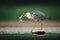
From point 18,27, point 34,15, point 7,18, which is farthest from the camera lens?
point 7,18

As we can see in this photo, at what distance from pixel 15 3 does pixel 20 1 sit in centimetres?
14

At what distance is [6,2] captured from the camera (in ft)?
20.6

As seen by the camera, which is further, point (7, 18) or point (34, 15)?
point (7, 18)

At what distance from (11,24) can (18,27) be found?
0.66ft

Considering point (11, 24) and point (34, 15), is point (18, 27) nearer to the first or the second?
point (11, 24)

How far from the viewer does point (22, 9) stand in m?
6.29

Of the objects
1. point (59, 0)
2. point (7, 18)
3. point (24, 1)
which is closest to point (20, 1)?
point (24, 1)

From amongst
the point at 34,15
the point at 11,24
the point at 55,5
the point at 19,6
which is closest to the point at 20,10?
the point at 19,6

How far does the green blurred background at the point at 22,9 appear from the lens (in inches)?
246

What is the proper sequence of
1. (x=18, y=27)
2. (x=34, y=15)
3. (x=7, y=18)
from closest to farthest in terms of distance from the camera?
1. (x=34, y=15)
2. (x=18, y=27)
3. (x=7, y=18)

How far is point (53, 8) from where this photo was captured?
630 centimetres

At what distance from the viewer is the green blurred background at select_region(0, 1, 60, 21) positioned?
6254mm

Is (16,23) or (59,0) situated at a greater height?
(59,0)

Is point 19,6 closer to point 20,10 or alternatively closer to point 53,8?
point 20,10
